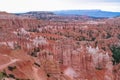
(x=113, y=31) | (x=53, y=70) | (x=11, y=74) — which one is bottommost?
(x=113, y=31)

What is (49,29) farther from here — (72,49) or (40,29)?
(72,49)

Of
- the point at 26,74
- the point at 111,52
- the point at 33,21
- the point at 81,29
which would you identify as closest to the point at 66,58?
the point at 111,52

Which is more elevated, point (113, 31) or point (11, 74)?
point (11, 74)

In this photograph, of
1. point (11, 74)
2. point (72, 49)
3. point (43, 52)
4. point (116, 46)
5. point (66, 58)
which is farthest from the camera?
point (116, 46)

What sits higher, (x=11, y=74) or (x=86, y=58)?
(x=11, y=74)

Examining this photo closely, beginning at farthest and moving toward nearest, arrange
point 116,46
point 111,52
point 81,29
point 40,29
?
point 81,29 < point 40,29 < point 116,46 < point 111,52

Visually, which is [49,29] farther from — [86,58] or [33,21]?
[86,58]

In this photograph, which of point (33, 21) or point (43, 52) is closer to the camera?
point (43, 52)

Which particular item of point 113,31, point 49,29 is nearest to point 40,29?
point 49,29

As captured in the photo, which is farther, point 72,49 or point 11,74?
point 72,49
